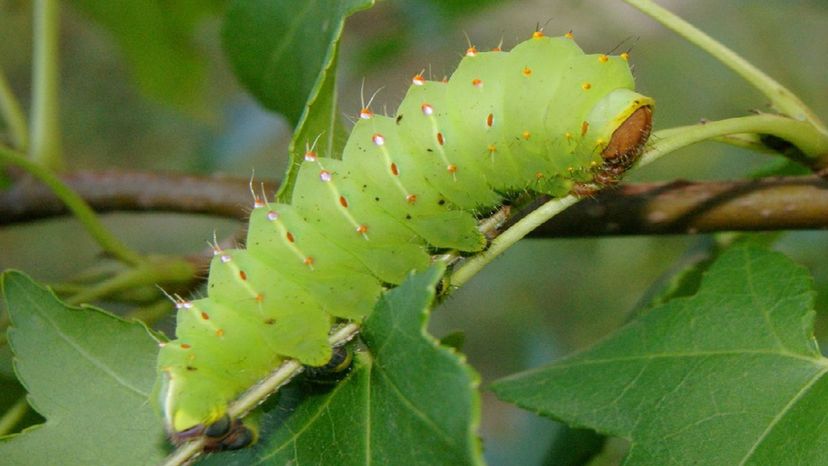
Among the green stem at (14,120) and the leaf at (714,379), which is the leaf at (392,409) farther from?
the green stem at (14,120)

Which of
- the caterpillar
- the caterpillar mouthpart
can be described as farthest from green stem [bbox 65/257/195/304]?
the caterpillar mouthpart

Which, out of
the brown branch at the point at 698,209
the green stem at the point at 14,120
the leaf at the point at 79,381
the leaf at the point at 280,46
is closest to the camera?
the leaf at the point at 79,381

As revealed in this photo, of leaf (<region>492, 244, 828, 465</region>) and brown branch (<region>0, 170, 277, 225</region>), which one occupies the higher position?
brown branch (<region>0, 170, 277, 225</region>)

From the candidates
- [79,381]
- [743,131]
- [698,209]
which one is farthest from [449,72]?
[79,381]

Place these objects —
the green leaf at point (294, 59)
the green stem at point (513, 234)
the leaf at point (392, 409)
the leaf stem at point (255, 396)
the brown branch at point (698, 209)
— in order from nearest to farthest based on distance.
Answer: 1. the leaf at point (392, 409)
2. the green stem at point (513, 234)
3. the leaf stem at point (255, 396)
4. the green leaf at point (294, 59)
5. the brown branch at point (698, 209)

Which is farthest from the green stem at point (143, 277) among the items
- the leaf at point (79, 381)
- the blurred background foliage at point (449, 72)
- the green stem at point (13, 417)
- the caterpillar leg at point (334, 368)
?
the caterpillar leg at point (334, 368)

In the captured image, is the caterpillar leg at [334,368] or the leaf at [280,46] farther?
the leaf at [280,46]

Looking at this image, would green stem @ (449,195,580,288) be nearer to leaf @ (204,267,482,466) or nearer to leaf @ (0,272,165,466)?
leaf @ (204,267,482,466)
